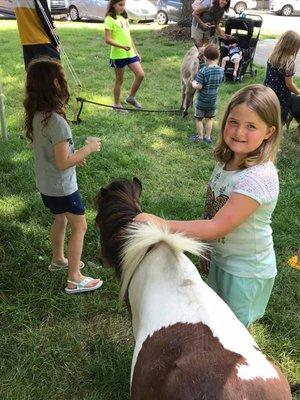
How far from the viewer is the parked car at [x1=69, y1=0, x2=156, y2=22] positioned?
1705cm

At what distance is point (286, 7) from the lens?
76.0ft

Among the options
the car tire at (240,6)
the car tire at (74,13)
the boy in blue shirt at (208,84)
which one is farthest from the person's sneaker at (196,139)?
the car tire at (240,6)

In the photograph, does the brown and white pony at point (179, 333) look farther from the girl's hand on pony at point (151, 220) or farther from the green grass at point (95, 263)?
the green grass at point (95, 263)

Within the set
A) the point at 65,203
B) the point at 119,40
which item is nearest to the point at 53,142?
the point at 65,203

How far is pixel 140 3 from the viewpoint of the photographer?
18.5m

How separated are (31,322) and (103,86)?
5.77 m

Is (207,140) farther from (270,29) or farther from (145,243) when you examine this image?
(270,29)

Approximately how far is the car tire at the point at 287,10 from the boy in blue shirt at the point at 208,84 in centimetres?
2030

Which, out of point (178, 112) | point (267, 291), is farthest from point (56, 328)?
point (178, 112)

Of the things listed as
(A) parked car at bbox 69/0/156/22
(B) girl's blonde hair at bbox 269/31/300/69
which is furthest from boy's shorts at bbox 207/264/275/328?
(A) parked car at bbox 69/0/156/22

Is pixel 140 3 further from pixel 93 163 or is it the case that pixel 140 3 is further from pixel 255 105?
pixel 255 105

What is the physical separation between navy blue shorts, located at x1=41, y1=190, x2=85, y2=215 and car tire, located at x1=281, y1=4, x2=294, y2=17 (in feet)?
78.5

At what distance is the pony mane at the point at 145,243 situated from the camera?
1762mm

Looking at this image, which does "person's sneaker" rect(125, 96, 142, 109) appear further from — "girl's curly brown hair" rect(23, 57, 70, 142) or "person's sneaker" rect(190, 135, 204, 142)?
"girl's curly brown hair" rect(23, 57, 70, 142)
